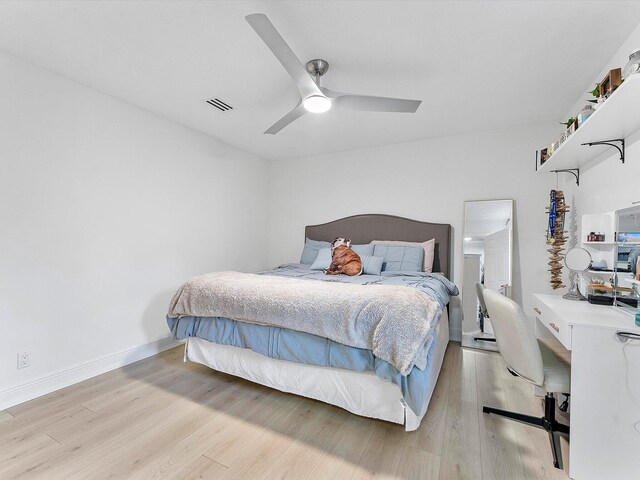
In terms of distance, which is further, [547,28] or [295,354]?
[295,354]

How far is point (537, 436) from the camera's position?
167 cm

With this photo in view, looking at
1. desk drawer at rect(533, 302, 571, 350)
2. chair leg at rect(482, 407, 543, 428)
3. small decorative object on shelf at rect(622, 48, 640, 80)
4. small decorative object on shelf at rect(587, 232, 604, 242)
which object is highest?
small decorative object on shelf at rect(622, 48, 640, 80)

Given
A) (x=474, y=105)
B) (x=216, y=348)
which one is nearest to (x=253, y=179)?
(x=216, y=348)

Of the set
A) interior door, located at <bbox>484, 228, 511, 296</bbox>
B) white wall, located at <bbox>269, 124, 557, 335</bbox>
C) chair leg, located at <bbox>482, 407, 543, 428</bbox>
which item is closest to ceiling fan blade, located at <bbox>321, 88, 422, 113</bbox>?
white wall, located at <bbox>269, 124, 557, 335</bbox>

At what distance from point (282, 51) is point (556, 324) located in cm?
214

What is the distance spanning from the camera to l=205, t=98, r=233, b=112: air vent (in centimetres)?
268

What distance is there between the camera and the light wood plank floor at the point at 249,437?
56.7 inches

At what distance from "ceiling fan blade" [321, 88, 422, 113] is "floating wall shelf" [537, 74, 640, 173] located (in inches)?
37.7

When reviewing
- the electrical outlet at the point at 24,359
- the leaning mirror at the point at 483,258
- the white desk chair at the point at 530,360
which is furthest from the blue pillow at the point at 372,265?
the electrical outlet at the point at 24,359

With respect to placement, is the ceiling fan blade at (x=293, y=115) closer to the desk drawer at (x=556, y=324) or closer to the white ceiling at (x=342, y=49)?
the white ceiling at (x=342, y=49)

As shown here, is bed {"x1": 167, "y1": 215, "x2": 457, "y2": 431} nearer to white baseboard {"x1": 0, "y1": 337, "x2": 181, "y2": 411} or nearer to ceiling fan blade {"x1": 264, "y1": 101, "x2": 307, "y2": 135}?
white baseboard {"x1": 0, "y1": 337, "x2": 181, "y2": 411}

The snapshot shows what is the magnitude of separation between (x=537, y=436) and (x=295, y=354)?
58.3 inches

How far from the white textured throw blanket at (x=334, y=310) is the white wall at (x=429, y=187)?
6.22 ft

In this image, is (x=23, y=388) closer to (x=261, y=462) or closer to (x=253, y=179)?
(x=261, y=462)
